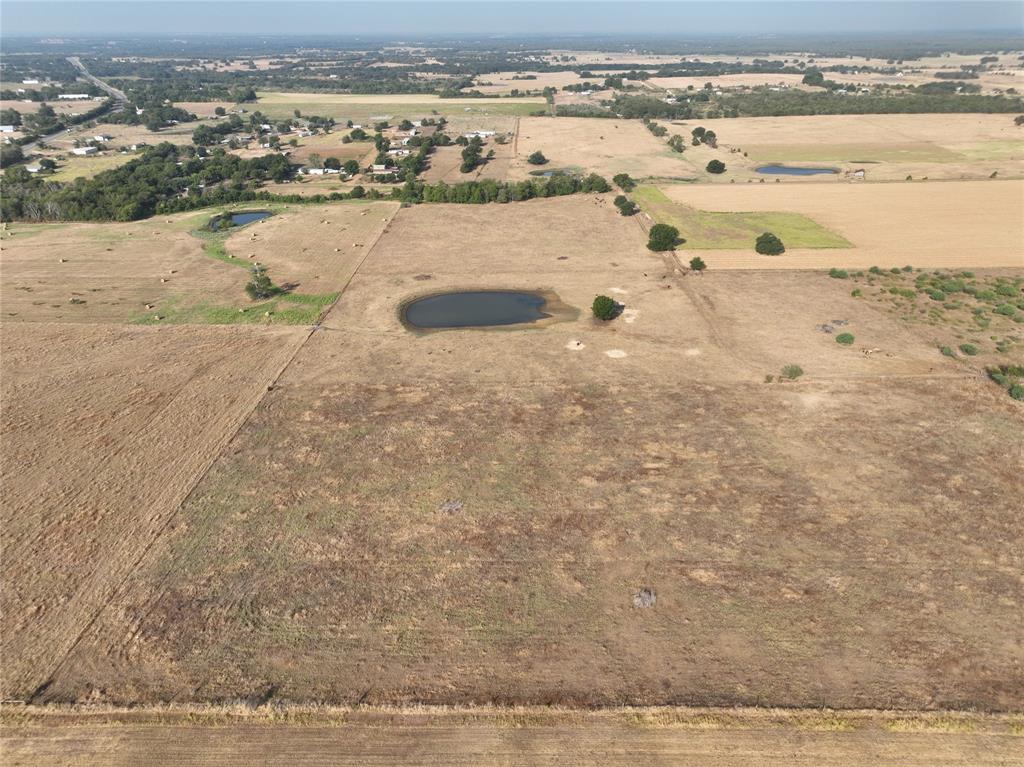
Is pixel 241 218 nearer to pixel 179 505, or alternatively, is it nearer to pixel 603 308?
pixel 603 308

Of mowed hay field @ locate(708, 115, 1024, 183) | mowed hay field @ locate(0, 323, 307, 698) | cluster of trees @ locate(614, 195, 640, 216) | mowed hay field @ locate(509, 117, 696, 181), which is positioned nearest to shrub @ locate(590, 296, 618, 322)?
mowed hay field @ locate(0, 323, 307, 698)

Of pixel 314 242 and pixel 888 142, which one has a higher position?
pixel 888 142

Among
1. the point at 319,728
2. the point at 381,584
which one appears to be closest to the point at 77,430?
the point at 381,584

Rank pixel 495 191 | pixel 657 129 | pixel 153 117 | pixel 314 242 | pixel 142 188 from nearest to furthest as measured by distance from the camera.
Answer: pixel 314 242, pixel 495 191, pixel 142 188, pixel 657 129, pixel 153 117

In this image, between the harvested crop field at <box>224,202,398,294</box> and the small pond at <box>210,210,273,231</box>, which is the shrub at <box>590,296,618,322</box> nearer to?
the harvested crop field at <box>224,202,398,294</box>

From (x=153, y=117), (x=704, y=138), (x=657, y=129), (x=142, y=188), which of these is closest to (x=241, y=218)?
(x=142, y=188)

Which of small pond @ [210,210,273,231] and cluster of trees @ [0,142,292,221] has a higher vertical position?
cluster of trees @ [0,142,292,221]
